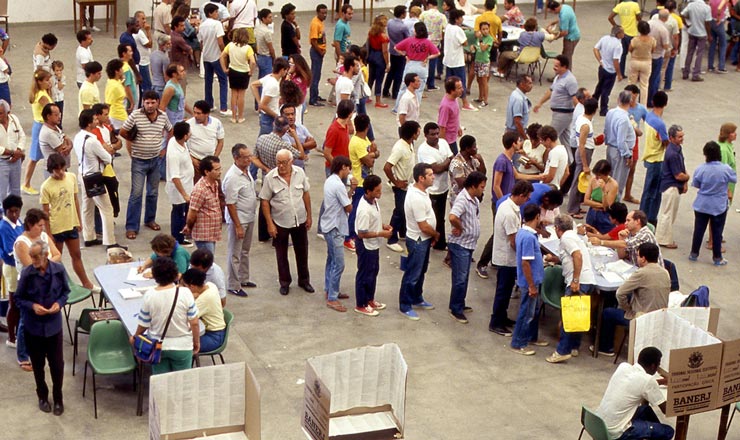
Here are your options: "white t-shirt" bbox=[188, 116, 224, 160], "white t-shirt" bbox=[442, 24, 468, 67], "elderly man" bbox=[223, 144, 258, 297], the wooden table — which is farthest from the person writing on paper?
the wooden table

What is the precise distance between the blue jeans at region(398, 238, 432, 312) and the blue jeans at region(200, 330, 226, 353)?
2310 mm

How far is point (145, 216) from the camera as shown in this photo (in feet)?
41.2

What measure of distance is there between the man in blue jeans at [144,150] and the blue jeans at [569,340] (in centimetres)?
474

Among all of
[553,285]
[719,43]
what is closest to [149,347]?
[553,285]

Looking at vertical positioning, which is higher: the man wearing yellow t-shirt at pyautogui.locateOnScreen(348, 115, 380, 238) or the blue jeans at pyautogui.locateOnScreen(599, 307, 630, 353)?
the man wearing yellow t-shirt at pyautogui.locateOnScreen(348, 115, 380, 238)

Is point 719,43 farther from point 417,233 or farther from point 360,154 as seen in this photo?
point 417,233

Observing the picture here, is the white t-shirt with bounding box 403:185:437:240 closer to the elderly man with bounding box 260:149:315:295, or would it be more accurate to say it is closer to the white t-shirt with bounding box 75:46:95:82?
the elderly man with bounding box 260:149:315:295

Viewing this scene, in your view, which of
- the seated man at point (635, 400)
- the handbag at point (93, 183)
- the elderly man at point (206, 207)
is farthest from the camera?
the handbag at point (93, 183)

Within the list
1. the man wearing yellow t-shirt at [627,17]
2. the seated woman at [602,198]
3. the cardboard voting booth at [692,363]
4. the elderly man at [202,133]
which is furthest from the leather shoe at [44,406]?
the man wearing yellow t-shirt at [627,17]

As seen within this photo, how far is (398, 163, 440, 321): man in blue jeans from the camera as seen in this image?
414 inches

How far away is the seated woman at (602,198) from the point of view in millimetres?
11773

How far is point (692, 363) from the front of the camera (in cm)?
834

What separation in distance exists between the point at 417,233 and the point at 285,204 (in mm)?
1312

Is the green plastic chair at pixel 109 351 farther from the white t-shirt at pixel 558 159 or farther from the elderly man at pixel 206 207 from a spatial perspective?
the white t-shirt at pixel 558 159
